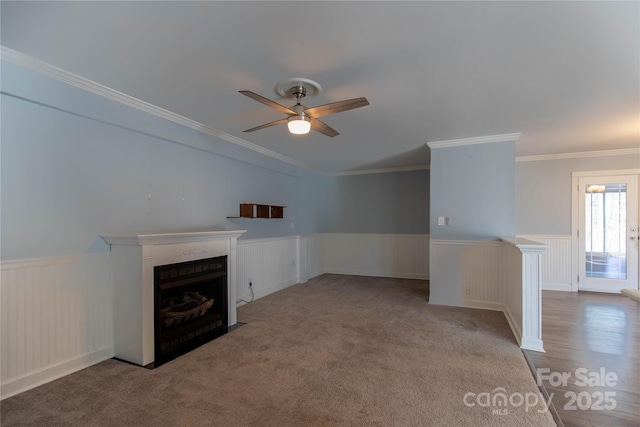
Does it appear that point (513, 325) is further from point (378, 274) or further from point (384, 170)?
point (384, 170)

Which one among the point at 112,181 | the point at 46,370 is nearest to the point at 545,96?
the point at 112,181

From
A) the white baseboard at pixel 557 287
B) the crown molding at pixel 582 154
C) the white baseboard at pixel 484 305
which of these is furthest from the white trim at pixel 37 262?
the white baseboard at pixel 557 287

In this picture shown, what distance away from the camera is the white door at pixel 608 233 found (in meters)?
4.82

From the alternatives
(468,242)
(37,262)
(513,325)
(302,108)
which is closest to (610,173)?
(468,242)

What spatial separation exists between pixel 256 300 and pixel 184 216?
183 centimetres

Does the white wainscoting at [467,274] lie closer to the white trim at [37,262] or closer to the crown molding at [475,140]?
the crown molding at [475,140]

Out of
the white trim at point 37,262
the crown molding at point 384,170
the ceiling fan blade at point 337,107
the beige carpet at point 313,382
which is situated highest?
the crown molding at point 384,170

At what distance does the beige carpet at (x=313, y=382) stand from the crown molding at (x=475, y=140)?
243 centimetres

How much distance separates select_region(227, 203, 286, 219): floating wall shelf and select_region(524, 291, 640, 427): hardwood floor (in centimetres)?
362

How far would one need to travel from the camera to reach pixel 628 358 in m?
2.62

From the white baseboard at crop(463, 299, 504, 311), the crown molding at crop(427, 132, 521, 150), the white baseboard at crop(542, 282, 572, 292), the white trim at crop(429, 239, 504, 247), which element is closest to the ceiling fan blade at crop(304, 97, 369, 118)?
the crown molding at crop(427, 132, 521, 150)

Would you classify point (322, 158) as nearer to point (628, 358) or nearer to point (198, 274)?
point (198, 274)

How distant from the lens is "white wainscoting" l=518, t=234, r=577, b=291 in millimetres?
5157

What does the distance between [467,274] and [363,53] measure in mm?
3518
